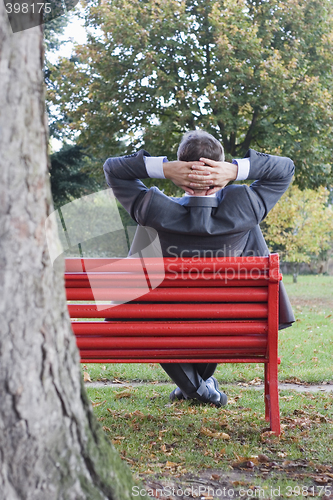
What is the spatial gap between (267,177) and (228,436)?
1.58 metres

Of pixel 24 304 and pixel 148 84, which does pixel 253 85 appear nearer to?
pixel 148 84

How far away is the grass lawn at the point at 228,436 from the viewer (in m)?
2.46

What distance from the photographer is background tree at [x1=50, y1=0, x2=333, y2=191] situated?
1353 centimetres

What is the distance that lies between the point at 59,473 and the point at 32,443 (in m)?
0.13

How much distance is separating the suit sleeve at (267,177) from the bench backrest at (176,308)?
59 centimetres

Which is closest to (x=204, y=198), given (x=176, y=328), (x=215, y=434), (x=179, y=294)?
(x=179, y=294)

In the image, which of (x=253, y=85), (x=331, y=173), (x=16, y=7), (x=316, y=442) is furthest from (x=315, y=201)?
(x=16, y=7)

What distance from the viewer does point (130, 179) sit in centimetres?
339

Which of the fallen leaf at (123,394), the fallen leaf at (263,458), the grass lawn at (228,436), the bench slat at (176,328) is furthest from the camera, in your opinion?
the fallen leaf at (123,394)

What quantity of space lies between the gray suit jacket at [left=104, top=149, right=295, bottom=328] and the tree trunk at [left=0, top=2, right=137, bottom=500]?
1.51 m

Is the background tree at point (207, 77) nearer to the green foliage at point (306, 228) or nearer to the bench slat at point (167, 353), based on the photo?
the green foliage at point (306, 228)

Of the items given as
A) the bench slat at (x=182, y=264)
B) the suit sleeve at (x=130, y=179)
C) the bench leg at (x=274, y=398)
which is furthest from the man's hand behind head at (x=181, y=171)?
the bench leg at (x=274, y=398)

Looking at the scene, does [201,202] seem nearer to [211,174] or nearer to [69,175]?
[211,174]

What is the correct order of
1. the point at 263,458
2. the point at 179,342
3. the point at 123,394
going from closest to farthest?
the point at 263,458
the point at 179,342
the point at 123,394
